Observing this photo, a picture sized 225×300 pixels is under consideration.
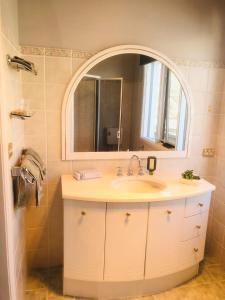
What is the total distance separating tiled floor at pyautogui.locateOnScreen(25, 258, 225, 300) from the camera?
6.08ft

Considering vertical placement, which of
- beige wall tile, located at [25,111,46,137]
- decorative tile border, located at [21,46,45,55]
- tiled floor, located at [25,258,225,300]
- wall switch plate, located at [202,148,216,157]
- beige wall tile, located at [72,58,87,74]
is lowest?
tiled floor, located at [25,258,225,300]

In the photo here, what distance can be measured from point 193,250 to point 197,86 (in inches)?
57.3

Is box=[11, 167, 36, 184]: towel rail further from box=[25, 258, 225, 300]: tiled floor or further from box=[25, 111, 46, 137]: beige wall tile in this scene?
box=[25, 258, 225, 300]: tiled floor

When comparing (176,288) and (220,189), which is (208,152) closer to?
(220,189)

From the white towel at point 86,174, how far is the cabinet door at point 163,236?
525 mm

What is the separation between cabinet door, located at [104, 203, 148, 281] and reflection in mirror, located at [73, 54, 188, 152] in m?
0.60

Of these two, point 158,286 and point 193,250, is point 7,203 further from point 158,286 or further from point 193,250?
point 193,250

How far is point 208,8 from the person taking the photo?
200 centimetres

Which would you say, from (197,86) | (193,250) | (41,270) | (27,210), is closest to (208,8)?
(197,86)

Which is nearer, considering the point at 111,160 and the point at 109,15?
the point at 109,15

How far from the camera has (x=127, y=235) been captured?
67.1 inches

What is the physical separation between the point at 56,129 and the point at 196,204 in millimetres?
1292

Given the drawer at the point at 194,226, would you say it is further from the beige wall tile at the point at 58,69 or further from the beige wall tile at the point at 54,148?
the beige wall tile at the point at 58,69

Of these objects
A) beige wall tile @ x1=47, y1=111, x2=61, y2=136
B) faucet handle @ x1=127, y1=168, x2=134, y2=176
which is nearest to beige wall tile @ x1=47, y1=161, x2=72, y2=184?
beige wall tile @ x1=47, y1=111, x2=61, y2=136
